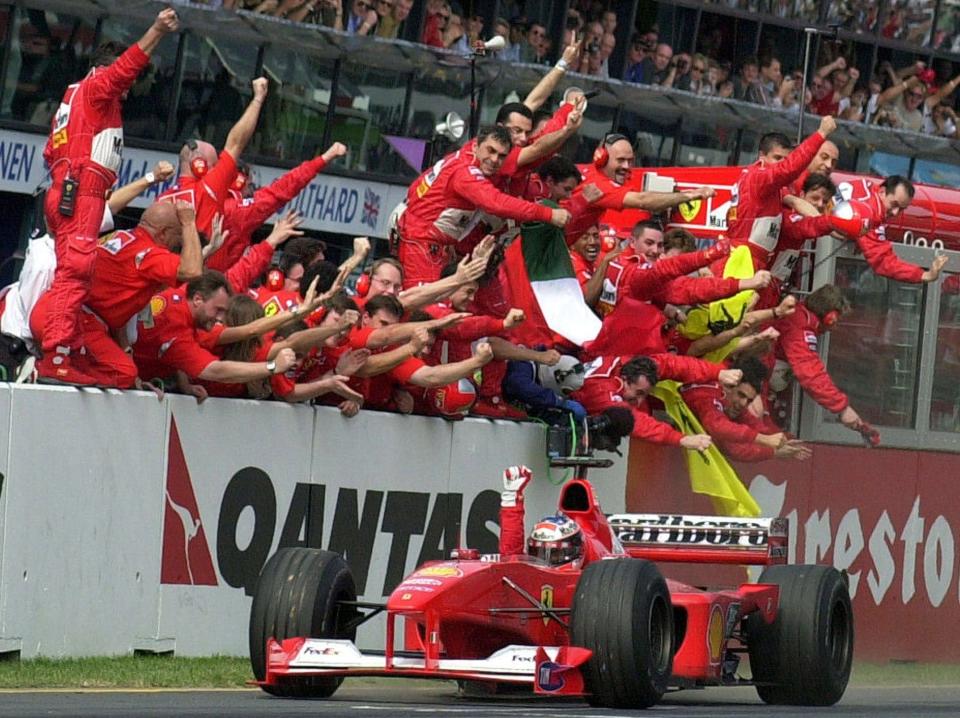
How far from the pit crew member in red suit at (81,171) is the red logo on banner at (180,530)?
2.25ft

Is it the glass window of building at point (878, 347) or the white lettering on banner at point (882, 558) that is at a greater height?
the glass window of building at point (878, 347)

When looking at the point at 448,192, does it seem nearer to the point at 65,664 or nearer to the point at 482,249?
the point at 482,249

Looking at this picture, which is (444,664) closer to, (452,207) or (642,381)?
(452,207)

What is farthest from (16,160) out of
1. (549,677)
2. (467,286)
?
(549,677)

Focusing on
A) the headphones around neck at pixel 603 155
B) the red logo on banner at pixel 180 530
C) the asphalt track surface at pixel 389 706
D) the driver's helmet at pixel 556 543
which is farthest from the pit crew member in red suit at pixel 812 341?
the red logo on banner at pixel 180 530

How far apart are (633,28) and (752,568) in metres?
16.5

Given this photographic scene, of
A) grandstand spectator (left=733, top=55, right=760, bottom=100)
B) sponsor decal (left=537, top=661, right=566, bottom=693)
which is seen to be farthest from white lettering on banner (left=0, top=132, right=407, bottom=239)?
sponsor decal (left=537, top=661, right=566, bottom=693)

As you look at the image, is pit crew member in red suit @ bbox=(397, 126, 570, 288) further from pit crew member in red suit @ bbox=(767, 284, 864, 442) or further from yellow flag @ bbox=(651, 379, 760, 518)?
pit crew member in red suit @ bbox=(767, 284, 864, 442)

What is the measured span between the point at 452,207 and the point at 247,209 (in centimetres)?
142

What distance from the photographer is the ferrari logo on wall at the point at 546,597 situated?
1077cm

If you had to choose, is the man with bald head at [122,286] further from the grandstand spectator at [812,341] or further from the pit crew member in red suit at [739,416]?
the grandstand spectator at [812,341]

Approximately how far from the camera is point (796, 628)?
1184 cm

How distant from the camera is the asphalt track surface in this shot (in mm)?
9141

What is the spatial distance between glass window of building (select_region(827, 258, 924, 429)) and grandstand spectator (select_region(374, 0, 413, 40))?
447 inches
